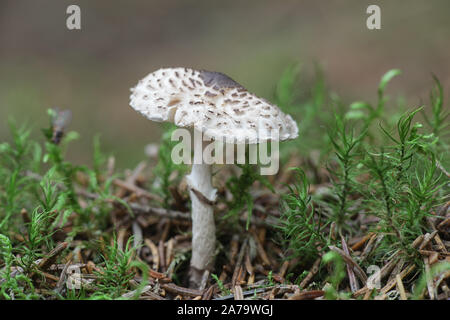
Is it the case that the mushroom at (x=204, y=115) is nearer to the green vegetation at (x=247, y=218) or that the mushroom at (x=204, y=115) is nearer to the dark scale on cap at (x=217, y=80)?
the dark scale on cap at (x=217, y=80)

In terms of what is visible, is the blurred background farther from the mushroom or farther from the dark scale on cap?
the dark scale on cap

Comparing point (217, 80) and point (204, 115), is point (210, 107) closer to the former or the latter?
point (204, 115)

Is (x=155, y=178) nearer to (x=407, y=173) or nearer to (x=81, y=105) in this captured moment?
(x=407, y=173)

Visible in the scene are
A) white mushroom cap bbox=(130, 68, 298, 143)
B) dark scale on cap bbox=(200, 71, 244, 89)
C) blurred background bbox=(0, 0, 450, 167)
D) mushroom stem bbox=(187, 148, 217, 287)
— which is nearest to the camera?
white mushroom cap bbox=(130, 68, 298, 143)

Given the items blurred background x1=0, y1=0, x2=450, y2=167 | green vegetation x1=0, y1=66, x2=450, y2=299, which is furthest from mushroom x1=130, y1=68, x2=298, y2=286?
blurred background x1=0, y1=0, x2=450, y2=167

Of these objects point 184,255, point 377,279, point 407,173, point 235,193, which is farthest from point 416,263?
point 184,255

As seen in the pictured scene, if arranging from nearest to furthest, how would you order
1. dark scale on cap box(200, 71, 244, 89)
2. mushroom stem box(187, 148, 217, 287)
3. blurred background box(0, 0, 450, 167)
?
dark scale on cap box(200, 71, 244, 89) → mushroom stem box(187, 148, 217, 287) → blurred background box(0, 0, 450, 167)
